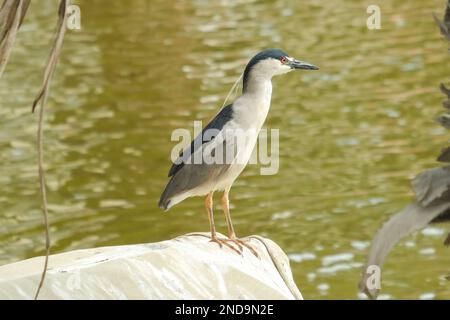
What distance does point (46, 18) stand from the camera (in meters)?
17.7

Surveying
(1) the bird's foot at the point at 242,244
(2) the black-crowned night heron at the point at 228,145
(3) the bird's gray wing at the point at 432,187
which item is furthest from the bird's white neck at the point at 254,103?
(3) the bird's gray wing at the point at 432,187

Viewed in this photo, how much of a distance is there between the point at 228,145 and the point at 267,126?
6.80 meters

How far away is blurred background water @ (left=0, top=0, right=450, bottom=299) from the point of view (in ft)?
29.6

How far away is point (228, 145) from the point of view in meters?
4.80

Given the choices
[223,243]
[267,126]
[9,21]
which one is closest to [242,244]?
[223,243]

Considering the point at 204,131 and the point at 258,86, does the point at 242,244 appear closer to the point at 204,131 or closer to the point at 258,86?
the point at 204,131

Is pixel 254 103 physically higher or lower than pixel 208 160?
higher

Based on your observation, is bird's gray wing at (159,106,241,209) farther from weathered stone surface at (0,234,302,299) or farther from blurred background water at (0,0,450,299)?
blurred background water at (0,0,450,299)

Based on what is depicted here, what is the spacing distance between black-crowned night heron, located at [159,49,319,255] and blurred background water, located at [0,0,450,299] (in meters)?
1.64

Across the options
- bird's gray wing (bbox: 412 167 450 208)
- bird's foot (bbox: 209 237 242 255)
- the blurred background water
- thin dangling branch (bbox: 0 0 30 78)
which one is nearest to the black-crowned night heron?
bird's foot (bbox: 209 237 242 255)

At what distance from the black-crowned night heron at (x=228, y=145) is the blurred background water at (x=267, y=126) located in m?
1.64
